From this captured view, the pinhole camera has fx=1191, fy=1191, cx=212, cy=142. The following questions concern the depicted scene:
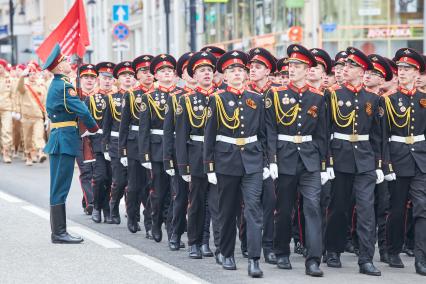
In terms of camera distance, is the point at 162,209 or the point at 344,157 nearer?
the point at 344,157

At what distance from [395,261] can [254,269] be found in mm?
1543

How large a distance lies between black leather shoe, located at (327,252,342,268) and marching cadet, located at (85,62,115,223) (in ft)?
13.3

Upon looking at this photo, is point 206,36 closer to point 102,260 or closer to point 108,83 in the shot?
point 108,83

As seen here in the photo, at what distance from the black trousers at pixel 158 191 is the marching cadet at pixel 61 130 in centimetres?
86

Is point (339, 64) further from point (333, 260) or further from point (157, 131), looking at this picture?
point (333, 260)

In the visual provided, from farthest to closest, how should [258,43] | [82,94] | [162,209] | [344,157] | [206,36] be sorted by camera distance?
[206,36] → [258,43] → [82,94] → [162,209] → [344,157]

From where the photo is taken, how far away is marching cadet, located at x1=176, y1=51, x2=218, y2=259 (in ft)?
36.7

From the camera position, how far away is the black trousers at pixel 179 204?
11766 millimetres

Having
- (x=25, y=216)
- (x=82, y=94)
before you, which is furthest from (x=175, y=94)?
(x=82, y=94)

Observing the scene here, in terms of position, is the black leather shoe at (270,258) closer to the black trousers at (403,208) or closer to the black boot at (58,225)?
the black trousers at (403,208)

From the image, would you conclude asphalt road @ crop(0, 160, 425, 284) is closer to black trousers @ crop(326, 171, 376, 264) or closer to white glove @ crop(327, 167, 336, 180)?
black trousers @ crop(326, 171, 376, 264)

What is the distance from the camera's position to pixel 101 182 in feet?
47.5

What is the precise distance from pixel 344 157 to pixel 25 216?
200 inches

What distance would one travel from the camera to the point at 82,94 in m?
16.0
